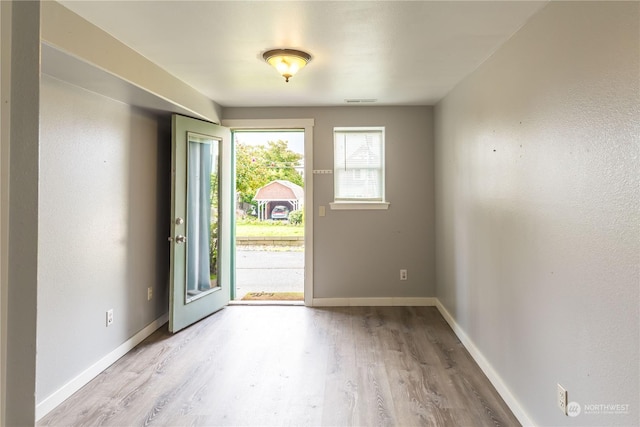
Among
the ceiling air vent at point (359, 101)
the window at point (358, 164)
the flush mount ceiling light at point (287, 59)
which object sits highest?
the ceiling air vent at point (359, 101)

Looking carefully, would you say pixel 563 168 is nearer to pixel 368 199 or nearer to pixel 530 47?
pixel 530 47

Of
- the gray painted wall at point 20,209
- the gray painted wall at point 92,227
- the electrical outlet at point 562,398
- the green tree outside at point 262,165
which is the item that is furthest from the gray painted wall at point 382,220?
the green tree outside at point 262,165

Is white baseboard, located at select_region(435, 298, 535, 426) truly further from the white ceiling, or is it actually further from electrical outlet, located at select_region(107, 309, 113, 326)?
electrical outlet, located at select_region(107, 309, 113, 326)

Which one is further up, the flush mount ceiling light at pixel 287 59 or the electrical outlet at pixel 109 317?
the flush mount ceiling light at pixel 287 59

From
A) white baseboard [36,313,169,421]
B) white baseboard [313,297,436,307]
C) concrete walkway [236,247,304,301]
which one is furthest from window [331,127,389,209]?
white baseboard [36,313,169,421]

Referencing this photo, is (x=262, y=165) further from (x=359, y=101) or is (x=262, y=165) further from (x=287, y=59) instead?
(x=287, y=59)

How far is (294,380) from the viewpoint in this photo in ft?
7.83

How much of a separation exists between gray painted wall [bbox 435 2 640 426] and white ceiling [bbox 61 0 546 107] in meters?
0.27

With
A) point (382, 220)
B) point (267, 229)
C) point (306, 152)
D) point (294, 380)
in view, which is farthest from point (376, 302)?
point (267, 229)

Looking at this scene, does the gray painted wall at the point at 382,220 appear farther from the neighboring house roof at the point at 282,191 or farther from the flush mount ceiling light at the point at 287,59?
the neighboring house roof at the point at 282,191

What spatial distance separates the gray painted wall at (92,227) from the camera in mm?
2064

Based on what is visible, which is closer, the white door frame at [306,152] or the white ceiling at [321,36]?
the white ceiling at [321,36]

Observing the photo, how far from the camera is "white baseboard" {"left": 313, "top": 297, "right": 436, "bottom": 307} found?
3918 millimetres

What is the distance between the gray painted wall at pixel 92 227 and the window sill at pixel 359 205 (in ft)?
6.05
